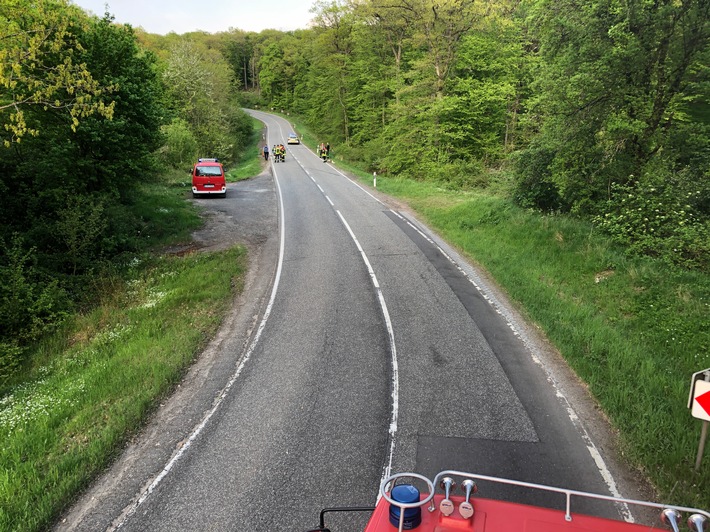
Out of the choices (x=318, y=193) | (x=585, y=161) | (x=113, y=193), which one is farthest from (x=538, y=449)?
(x=318, y=193)

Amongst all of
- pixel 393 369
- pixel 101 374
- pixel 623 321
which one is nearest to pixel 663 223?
pixel 623 321

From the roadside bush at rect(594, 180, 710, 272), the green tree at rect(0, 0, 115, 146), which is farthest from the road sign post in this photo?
the green tree at rect(0, 0, 115, 146)

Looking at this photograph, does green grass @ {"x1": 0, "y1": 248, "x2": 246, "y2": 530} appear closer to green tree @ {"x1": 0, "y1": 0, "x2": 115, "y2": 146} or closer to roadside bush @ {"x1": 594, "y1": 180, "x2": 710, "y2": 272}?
green tree @ {"x1": 0, "y1": 0, "x2": 115, "y2": 146}

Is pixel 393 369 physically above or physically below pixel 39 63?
below

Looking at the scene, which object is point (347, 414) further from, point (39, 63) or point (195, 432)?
point (39, 63)

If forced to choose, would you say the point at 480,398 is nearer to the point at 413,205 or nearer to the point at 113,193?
the point at 113,193

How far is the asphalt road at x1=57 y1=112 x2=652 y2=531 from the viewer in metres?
4.91

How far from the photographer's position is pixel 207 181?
2394 centimetres

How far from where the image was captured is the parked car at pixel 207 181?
23.9 meters

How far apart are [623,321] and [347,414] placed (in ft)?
20.8

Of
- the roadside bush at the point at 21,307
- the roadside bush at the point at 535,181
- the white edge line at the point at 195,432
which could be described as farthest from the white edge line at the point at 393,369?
the roadside bush at the point at 535,181

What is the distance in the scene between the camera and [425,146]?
100ft

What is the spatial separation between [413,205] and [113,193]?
1380 cm

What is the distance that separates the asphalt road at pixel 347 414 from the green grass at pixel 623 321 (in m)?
0.47
